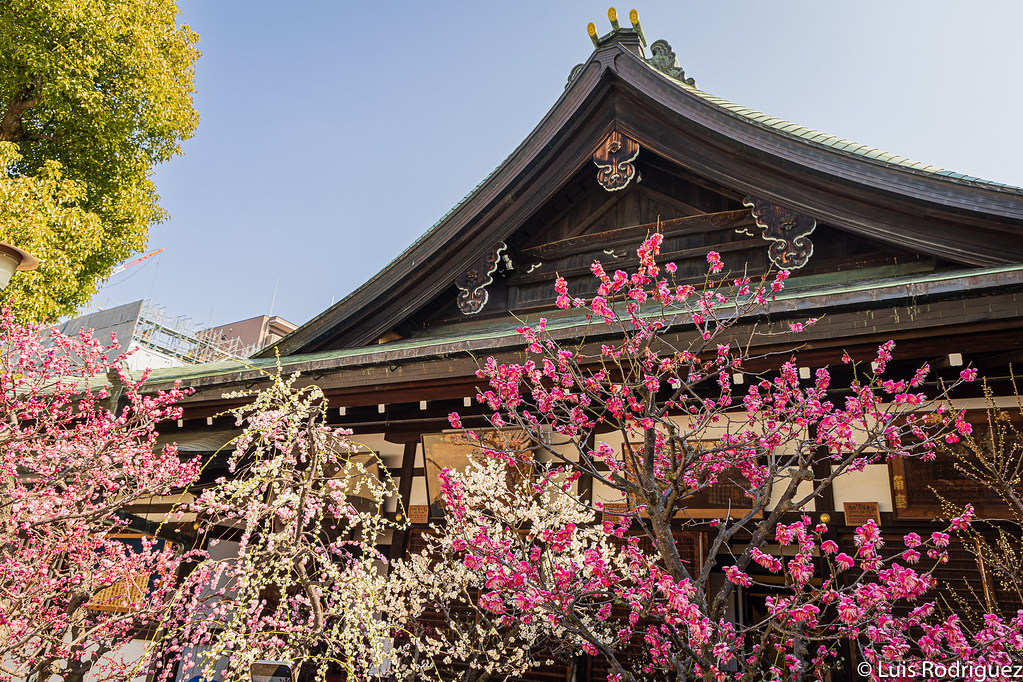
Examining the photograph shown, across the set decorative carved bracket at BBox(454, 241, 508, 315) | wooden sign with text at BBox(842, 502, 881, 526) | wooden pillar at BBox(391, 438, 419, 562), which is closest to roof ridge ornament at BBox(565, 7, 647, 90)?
decorative carved bracket at BBox(454, 241, 508, 315)

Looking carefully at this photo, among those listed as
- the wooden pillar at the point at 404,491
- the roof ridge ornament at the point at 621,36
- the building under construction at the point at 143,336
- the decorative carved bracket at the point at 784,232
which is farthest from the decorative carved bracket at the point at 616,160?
the building under construction at the point at 143,336

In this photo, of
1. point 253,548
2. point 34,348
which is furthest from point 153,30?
point 253,548

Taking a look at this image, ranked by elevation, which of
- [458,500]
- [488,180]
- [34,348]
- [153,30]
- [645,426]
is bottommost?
[458,500]

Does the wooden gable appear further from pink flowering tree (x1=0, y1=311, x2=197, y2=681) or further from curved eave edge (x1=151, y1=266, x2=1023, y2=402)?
pink flowering tree (x1=0, y1=311, x2=197, y2=681)

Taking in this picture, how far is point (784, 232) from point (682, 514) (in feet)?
10.6

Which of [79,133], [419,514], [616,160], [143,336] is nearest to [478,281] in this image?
[616,160]

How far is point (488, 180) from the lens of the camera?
8.19 meters

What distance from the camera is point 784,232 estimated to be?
6.70m

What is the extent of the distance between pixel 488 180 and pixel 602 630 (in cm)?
545

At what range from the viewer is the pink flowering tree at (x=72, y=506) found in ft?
20.0

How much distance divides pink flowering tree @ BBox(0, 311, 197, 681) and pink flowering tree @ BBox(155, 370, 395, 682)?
0.71 m

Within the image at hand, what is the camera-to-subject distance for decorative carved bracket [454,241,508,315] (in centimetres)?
826

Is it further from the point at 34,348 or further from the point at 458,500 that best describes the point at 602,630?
the point at 34,348

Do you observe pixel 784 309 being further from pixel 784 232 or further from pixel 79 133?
pixel 79 133
